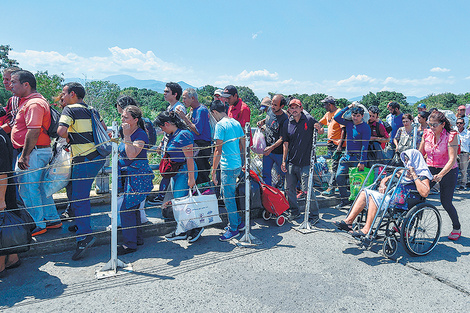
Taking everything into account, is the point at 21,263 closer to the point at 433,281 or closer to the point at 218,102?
the point at 218,102

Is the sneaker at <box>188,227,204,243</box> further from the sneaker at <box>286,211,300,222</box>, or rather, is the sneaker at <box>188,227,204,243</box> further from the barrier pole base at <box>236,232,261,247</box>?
the sneaker at <box>286,211,300,222</box>

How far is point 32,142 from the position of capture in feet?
13.3

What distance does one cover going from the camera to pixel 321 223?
5.51 metres

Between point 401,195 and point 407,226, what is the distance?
1.41ft

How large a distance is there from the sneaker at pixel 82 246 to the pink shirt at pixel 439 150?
482cm

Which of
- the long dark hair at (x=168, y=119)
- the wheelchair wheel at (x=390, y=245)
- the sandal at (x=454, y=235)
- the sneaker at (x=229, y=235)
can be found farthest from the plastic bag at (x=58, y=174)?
the sandal at (x=454, y=235)

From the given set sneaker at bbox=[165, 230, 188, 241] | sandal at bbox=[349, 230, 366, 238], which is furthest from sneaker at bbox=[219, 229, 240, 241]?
sandal at bbox=[349, 230, 366, 238]

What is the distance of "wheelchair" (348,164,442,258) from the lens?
162 inches

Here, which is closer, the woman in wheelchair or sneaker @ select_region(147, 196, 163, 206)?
the woman in wheelchair

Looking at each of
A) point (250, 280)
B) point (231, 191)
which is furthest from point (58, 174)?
point (250, 280)

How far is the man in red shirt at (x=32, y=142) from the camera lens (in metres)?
4.02

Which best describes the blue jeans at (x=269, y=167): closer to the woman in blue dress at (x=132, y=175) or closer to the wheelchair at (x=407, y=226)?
the wheelchair at (x=407, y=226)

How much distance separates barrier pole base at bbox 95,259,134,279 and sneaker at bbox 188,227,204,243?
99cm

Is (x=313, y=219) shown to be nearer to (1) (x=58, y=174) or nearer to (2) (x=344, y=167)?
(2) (x=344, y=167)
